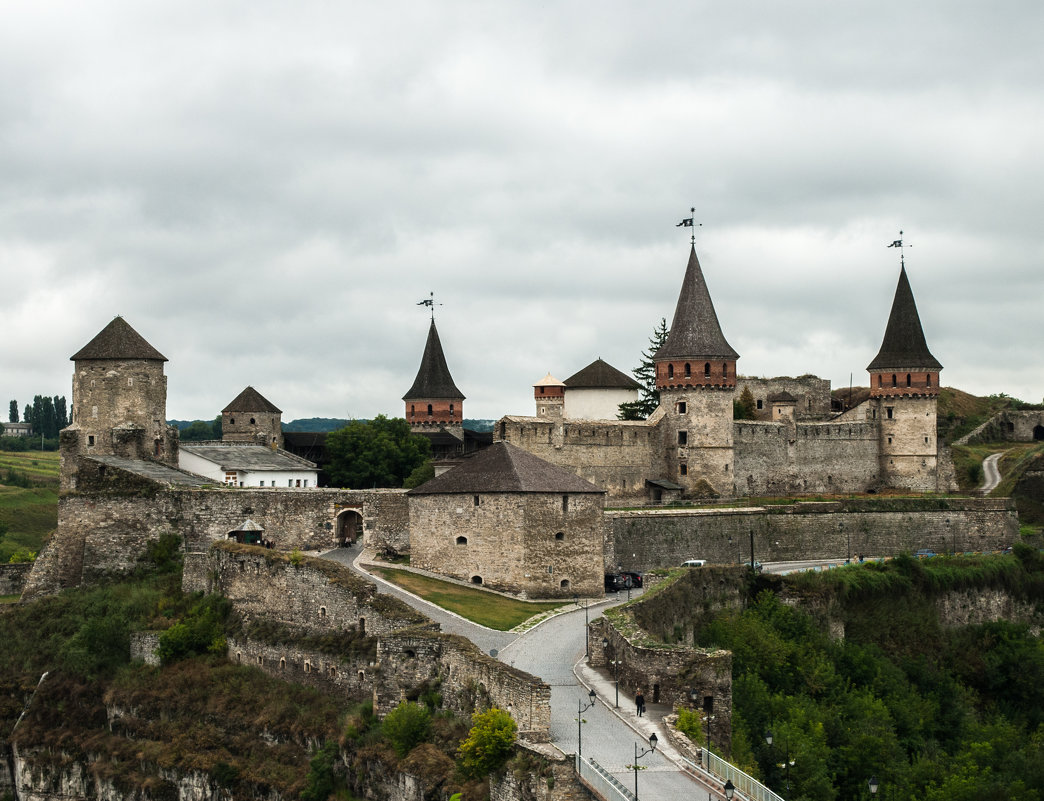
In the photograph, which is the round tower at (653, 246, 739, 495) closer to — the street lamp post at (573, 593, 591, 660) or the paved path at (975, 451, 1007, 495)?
the paved path at (975, 451, 1007, 495)

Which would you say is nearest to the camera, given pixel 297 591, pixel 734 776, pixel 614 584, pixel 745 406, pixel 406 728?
pixel 734 776

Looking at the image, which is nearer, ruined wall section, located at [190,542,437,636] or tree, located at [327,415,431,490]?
ruined wall section, located at [190,542,437,636]

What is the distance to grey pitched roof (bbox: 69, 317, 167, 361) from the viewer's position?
1850 inches

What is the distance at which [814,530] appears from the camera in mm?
60250

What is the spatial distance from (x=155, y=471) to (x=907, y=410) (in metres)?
46.5

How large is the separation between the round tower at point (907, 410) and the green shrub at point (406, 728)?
53129 mm

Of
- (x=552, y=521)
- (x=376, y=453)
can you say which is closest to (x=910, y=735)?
(x=552, y=521)

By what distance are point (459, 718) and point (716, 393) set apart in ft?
139

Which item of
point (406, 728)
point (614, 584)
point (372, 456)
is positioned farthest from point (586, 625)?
point (372, 456)

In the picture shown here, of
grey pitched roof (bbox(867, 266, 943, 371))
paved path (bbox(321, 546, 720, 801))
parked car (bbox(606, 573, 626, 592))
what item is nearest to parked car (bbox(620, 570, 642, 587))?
parked car (bbox(606, 573, 626, 592))

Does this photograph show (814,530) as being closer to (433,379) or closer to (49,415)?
(433,379)

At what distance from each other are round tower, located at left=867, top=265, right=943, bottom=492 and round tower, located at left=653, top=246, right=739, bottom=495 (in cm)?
1297

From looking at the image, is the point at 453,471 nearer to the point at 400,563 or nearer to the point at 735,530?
the point at 400,563

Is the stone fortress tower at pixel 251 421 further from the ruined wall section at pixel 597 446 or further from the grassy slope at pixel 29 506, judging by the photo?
the ruined wall section at pixel 597 446
